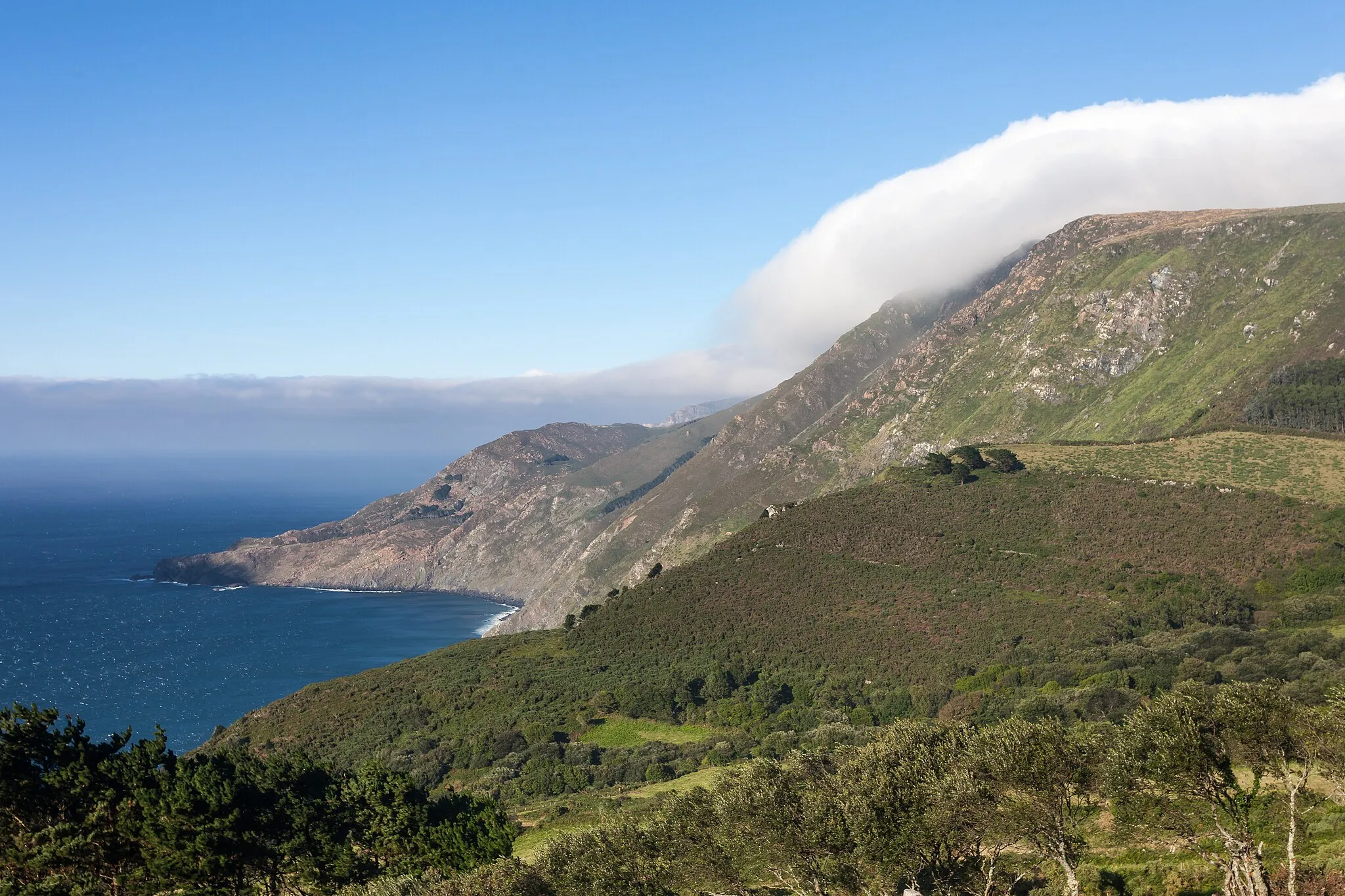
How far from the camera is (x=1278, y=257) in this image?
167 m

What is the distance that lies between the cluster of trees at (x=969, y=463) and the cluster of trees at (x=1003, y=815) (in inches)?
3427

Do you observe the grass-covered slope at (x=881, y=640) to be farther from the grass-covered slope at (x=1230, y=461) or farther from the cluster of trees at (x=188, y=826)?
the cluster of trees at (x=188, y=826)

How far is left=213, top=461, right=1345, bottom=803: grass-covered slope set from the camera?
73.8 meters

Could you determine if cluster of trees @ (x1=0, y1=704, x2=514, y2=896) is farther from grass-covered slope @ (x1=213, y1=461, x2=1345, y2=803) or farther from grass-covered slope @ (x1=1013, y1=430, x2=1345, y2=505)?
grass-covered slope @ (x1=1013, y1=430, x2=1345, y2=505)

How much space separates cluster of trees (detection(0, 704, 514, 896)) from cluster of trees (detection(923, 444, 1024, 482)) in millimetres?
95259

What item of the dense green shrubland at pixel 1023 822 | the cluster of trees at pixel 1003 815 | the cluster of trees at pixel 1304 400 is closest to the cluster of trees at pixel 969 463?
the cluster of trees at pixel 1304 400

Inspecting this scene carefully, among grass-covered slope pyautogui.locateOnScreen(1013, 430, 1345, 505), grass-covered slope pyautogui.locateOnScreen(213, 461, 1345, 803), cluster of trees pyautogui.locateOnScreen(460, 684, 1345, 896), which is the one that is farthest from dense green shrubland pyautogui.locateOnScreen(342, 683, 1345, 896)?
grass-covered slope pyautogui.locateOnScreen(1013, 430, 1345, 505)

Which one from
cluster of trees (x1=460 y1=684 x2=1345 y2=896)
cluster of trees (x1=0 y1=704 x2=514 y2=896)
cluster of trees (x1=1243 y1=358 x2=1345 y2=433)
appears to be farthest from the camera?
cluster of trees (x1=1243 y1=358 x2=1345 y2=433)

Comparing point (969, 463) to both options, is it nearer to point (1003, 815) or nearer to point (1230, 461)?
point (1230, 461)

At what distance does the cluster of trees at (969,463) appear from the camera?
123000 mm

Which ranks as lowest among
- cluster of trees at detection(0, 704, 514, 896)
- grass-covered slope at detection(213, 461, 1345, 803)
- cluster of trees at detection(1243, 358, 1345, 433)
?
grass-covered slope at detection(213, 461, 1345, 803)

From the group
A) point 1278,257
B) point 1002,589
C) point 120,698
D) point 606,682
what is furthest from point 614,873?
point 1278,257

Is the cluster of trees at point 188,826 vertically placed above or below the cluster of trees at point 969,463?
below

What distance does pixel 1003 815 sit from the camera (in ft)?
101
